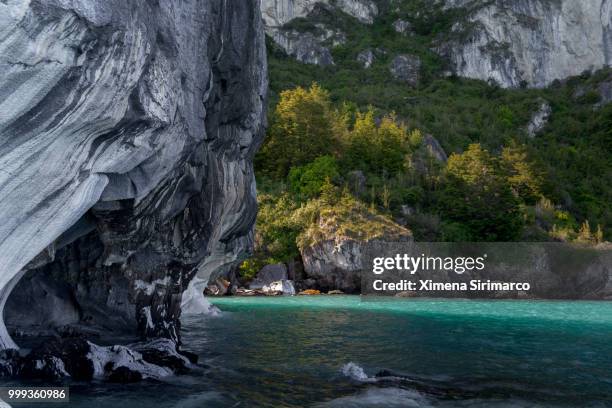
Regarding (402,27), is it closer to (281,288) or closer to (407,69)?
(407,69)

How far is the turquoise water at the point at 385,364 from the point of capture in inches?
331

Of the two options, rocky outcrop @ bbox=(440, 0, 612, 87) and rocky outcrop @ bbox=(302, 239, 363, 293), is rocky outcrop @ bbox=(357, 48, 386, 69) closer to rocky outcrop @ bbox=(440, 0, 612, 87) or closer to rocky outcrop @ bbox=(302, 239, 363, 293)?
rocky outcrop @ bbox=(440, 0, 612, 87)

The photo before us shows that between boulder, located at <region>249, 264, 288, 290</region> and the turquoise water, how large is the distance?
56.7 ft

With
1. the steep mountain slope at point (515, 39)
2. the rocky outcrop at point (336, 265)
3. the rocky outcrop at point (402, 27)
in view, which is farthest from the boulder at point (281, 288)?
the rocky outcrop at point (402, 27)

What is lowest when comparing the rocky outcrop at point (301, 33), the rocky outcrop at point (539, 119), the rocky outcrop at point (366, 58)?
the rocky outcrop at point (539, 119)

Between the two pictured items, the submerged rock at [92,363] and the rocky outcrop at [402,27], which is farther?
the rocky outcrop at [402,27]

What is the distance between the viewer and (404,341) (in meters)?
14.8

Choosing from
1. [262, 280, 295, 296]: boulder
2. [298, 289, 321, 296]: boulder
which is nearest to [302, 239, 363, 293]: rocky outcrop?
[298, 289, 321, 296]: boulder

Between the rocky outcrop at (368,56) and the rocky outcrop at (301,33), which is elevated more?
the rocky outcrop at (301,33)

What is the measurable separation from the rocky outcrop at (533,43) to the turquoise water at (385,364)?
7001cm

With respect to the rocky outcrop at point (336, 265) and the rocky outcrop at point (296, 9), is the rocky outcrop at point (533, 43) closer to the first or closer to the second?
the rocky outcrop at point (296, 9)

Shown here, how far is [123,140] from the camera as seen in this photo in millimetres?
8109

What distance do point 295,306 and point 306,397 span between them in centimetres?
1856

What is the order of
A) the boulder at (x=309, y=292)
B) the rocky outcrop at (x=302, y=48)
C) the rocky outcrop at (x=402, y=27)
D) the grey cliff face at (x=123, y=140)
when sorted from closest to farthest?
the grey cliff face at (x=123, y=140) → the boulder at (x=309, y=292) → the rocky outcrop at (x=302, y=48) → the rocky outcrop at (x=402, y=27)
